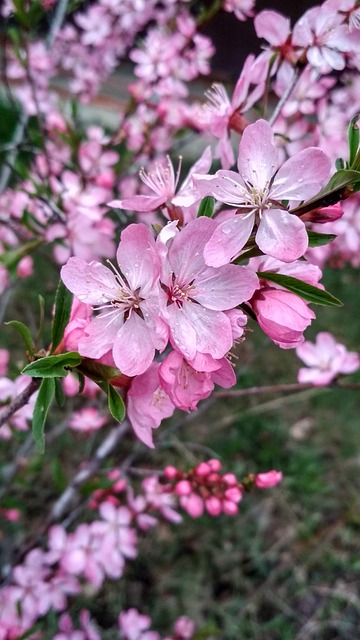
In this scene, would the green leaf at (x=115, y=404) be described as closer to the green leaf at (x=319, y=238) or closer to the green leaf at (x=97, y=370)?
the green leaf at (x=97, y=370)

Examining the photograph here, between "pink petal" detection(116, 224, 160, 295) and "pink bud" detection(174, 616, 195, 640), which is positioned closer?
"pink petal" detection(116, 224, 160, 295)

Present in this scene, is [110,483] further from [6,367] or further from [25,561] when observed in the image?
[6,367]

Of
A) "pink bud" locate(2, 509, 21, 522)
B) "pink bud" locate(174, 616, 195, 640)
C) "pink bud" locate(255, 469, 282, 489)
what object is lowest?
"pink bud" locate(174, 616, 195, 640)

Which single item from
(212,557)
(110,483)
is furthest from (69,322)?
(212,557)

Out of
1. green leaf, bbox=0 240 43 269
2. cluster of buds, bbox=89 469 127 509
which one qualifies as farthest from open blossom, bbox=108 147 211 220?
cluster of buds, bbox=89 469 127 509

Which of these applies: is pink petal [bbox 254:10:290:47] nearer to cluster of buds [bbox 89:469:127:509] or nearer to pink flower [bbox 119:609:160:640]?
cluster of buds [bbox 89:469:127:509]

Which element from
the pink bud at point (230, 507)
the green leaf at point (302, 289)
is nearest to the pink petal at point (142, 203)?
the green leaf at point (302, 289)
